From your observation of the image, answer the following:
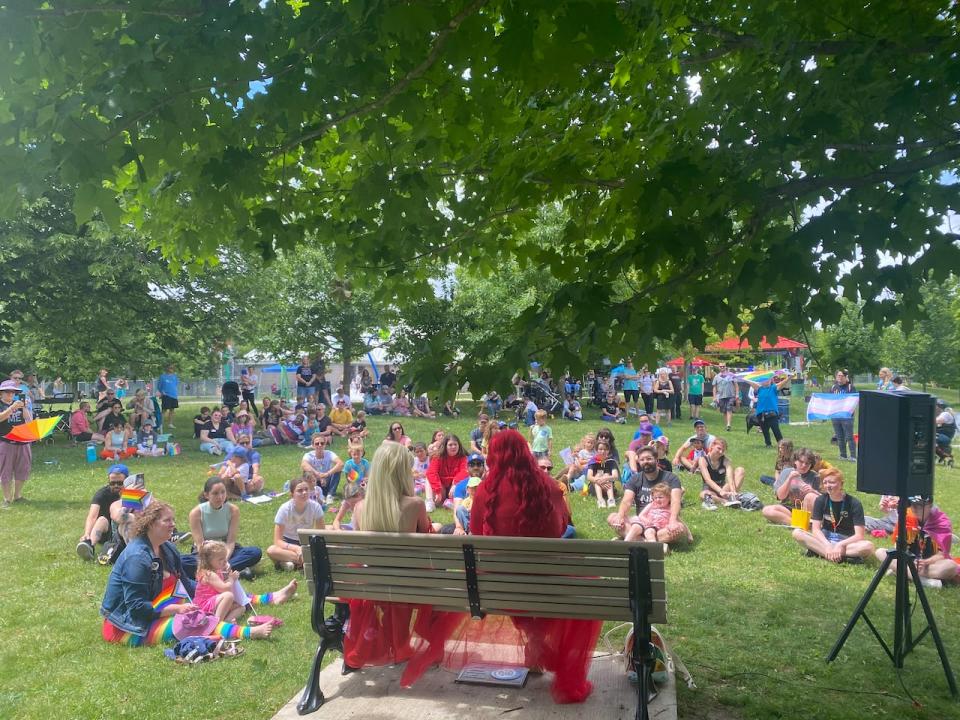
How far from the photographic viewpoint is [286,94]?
370 centimetres

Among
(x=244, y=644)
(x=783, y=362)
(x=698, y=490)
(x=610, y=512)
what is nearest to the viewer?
(x=244, y=644)

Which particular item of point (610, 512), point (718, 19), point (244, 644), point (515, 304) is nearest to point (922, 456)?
point (718, 19)

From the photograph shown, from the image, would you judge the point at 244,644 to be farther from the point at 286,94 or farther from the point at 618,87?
the point at 618,87

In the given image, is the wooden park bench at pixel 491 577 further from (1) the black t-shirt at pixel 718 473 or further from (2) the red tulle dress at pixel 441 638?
(1) the black t-shirt at pixel 718 473

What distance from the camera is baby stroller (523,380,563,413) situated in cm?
2519

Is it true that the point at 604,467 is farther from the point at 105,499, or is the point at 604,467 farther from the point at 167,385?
the point at 167,385

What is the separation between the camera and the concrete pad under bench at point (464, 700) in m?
4.22

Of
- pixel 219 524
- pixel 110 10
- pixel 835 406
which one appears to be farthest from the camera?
pixel 835 406

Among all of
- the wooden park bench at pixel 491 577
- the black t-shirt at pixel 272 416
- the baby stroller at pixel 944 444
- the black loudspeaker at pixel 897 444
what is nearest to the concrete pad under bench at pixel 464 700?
the wooden park bench at pixel 491 577

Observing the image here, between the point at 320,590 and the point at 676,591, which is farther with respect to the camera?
the point at 676,591

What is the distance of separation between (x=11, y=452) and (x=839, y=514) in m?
11.7

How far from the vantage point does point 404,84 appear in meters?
4.07

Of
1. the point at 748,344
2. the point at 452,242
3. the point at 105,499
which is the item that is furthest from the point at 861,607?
the point at 105,499

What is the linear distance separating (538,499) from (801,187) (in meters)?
2.48
